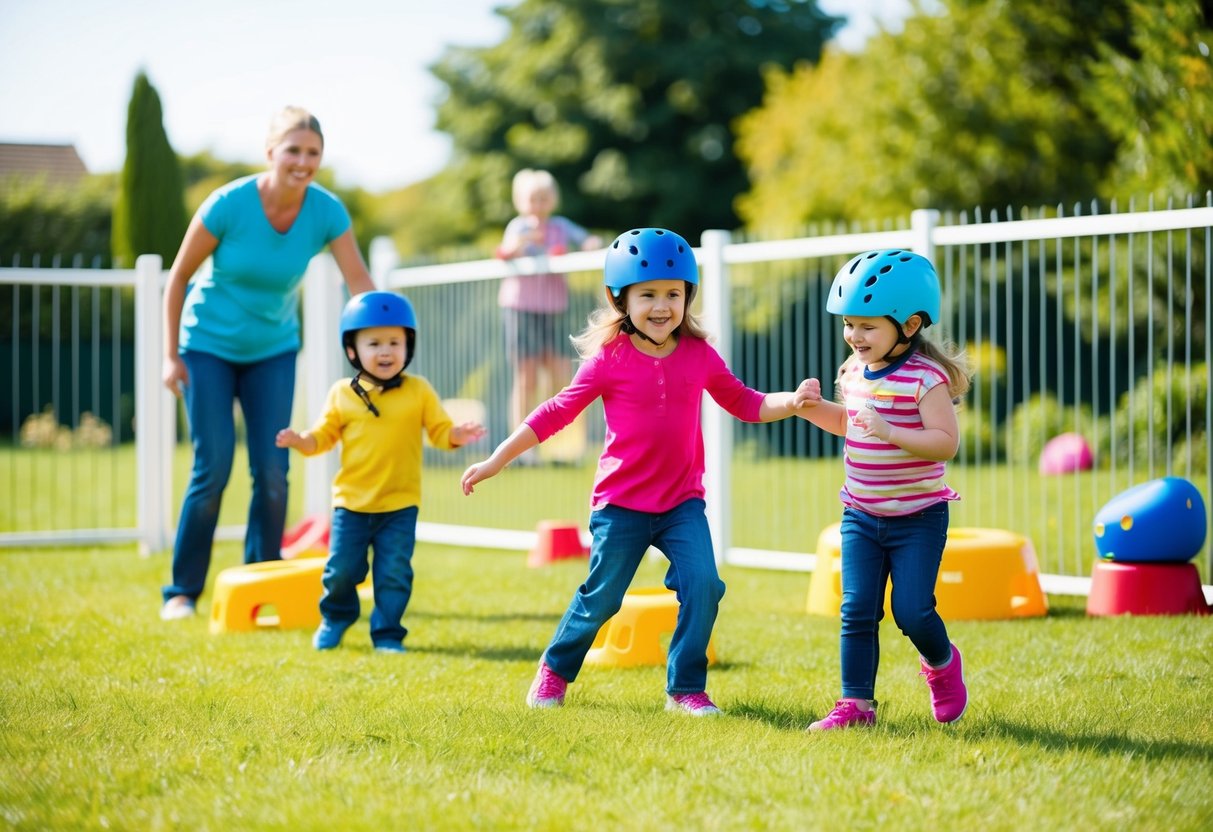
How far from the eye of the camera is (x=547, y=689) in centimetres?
510

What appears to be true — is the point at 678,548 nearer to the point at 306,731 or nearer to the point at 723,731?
the point at 723,731

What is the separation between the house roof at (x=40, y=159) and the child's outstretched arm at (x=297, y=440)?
25.6ft

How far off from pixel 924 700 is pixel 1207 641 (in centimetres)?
177

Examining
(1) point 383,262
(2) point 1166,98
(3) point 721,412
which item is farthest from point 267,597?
(2) point 1166,98

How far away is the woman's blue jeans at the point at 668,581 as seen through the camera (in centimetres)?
496

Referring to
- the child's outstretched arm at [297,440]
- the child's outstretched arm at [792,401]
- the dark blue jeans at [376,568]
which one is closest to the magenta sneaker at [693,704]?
the child's outstretched arm at [792,401]

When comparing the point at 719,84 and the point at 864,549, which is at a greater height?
the point at 719,84

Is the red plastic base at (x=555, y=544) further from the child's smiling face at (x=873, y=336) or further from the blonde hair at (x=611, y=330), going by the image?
the child's smiling face at (x=873, y=336)

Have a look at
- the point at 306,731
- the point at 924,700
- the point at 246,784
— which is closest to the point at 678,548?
the point at 924,700

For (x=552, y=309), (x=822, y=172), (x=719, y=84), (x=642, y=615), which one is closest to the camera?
(x=642, y=615)

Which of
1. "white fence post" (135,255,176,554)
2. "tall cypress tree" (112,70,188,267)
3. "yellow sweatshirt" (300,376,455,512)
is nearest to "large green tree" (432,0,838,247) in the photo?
"tall cypress tree" (112,70,188,267)

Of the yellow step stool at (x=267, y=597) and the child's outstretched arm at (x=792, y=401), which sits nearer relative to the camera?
the child's outstretched arm at (x=792, y=401)

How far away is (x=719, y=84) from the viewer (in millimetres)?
36219

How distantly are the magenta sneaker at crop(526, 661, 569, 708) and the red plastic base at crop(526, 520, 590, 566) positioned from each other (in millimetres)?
4203
